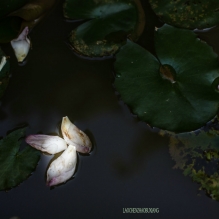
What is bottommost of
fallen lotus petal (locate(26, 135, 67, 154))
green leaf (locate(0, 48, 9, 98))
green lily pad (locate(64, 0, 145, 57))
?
fallen lotus petal (locate(26, 135, 67, 154))

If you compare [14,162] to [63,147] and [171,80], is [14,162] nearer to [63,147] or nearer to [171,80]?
[63,147]

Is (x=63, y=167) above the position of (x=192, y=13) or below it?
below

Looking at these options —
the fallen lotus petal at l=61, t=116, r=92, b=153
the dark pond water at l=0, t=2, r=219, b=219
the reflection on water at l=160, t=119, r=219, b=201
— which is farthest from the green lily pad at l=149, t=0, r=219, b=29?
the fallen lotus petal at l=61, t=116, r=92, b=153

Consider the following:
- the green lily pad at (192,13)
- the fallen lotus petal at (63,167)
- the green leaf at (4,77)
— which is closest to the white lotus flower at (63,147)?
the fallen lotus petal at (63,167)

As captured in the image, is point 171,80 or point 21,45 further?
point 21,45

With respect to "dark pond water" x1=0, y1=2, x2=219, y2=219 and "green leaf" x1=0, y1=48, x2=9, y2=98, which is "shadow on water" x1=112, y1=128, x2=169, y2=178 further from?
"green leaf" x1=0, y1=48, x2=9, y2=98

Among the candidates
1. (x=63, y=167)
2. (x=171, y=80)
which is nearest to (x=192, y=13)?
(x=171, y=80)

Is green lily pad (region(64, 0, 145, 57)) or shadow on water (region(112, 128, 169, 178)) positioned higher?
green lily pad (region(64, 0, 145, 57))
